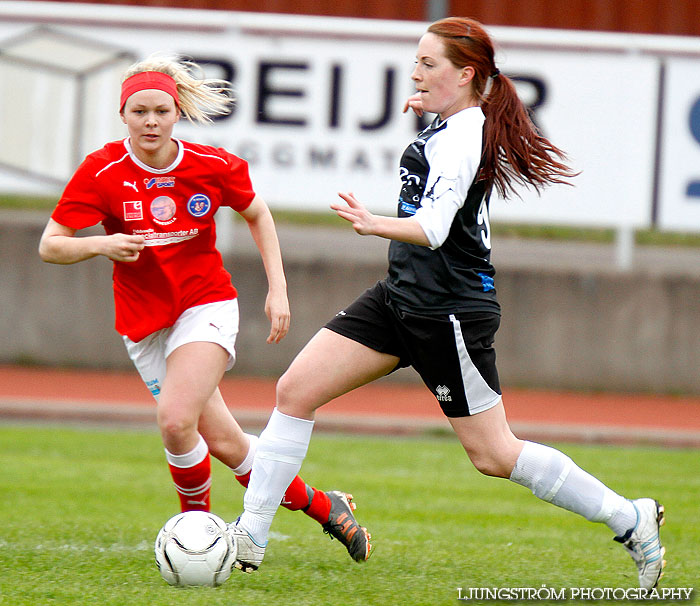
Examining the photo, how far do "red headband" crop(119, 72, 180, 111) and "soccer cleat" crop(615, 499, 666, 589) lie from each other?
8.56 feet

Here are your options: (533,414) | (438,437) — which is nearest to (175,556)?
(438,437)

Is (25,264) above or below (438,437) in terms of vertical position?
above

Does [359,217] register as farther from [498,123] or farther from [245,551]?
[245,551]

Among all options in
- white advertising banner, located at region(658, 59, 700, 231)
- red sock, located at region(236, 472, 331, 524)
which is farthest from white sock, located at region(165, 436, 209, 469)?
white advertising banner, located at region(658, 59, 700, 231)

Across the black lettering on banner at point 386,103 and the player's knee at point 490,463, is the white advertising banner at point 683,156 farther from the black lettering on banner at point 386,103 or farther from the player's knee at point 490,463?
the player's knee at point 490,463

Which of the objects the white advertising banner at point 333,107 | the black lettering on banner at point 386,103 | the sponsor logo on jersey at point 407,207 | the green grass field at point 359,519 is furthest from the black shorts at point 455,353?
the black lettering on banner at point 386,103

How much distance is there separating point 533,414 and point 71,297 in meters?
5.29

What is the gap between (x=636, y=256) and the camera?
17.0 metres

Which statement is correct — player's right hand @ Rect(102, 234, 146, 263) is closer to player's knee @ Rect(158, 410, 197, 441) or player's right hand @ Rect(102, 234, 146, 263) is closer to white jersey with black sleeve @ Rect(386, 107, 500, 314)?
player's knee @ Rect(158, 410, 197, 441)

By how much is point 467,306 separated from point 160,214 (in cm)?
142

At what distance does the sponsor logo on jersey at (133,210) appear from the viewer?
196 inches

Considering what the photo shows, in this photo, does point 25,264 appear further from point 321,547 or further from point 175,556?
point 175,556

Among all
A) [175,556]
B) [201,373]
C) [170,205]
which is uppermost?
[170,205]

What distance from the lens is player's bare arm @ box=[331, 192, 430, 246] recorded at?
4.17 m
